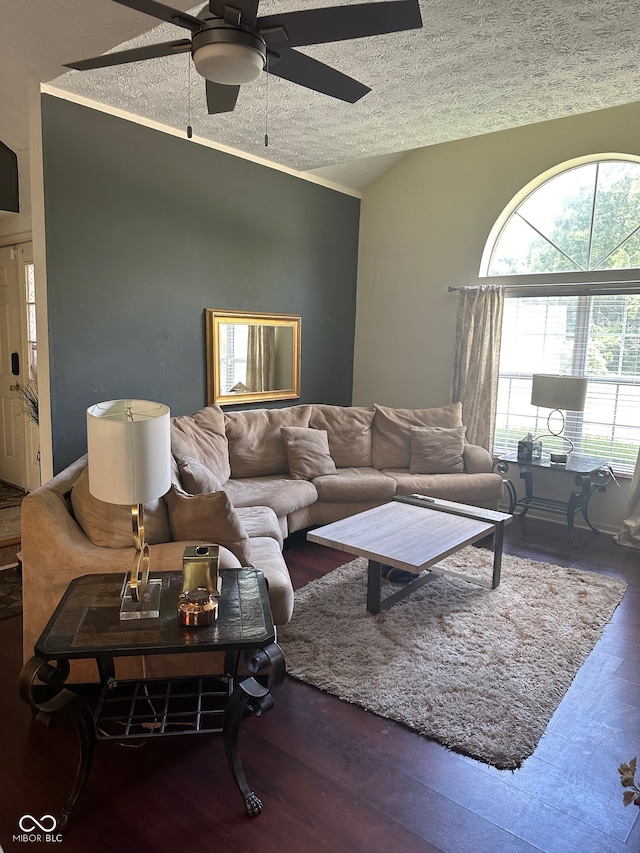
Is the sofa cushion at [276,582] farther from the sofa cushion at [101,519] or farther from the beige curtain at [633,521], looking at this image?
the beige curtain at [633,521]

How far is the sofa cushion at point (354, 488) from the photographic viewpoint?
4.50 meters

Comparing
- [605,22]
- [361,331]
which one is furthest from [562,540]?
[605,22]

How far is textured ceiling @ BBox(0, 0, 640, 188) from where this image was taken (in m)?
2.68

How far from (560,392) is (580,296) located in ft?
3.03

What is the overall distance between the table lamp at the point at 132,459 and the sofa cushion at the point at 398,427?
330 centimetres

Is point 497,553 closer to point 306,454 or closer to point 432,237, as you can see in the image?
point 306,454

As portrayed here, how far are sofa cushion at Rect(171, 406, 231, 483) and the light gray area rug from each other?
1.13 m

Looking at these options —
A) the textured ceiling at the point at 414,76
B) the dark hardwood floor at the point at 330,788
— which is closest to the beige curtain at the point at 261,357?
the textured ceiling at the point at 414,76

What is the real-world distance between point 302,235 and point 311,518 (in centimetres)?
270

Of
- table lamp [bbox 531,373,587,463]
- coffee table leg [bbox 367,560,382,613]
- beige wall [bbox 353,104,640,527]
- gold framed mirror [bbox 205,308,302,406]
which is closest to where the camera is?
coffee table leg [bbox 367,560,382,613]

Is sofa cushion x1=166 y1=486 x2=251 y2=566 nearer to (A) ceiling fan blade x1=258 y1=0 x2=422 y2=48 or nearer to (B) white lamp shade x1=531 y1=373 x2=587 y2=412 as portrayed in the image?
(A) ceiling fan blade x1=258 y1=0 x2=422 y2=48

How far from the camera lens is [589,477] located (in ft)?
15.3

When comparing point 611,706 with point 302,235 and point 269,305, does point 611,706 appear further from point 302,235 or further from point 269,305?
point 302,235

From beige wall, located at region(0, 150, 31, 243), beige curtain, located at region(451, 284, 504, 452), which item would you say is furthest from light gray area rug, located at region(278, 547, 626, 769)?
beige wall, located at region(0, 150, 31, 243)
